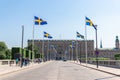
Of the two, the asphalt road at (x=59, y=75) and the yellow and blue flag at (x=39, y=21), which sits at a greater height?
the yellow and blue flag at (x=39, y=21)

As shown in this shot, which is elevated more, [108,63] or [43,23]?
[43,23]

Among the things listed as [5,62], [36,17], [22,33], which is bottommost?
[5,62]

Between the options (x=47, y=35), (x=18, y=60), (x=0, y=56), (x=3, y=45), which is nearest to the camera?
(x=18, y=60)

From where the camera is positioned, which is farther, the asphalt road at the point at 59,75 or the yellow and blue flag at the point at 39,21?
the yellow and blue flag at the point at 39,21

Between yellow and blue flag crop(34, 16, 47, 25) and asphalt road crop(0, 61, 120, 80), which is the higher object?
yellow and blue flag crop(34, 16, 47, 25)

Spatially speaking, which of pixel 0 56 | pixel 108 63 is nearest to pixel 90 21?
pixel 108 63

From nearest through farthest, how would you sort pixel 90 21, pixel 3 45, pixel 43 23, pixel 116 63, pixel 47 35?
pixel 116 63 → pixel 90 21 → pixel 43 23 → pixel 47 35 → pixel 3 45

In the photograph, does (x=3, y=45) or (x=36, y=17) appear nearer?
(x=36, y=17)

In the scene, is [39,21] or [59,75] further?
[39,21]

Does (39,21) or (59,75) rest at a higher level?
(39,21)

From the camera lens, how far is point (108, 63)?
179 ft

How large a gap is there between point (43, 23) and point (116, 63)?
22331mm

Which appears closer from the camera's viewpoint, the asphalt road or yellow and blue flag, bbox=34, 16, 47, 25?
the asphalt road

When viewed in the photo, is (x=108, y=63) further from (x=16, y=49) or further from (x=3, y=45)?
(x=3, y=45)
